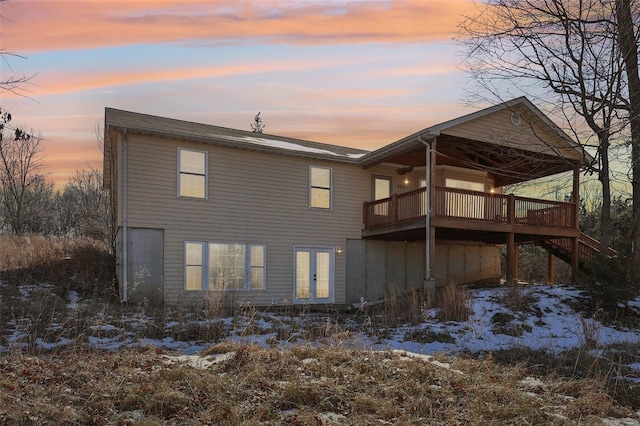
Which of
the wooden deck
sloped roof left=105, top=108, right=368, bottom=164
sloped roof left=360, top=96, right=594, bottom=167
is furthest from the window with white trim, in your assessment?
sloped roof left=360, top=96, right=594, bottom=167

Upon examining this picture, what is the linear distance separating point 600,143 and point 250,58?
9.49 meters

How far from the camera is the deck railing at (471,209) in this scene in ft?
49.0

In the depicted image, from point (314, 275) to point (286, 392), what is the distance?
11.6 meters

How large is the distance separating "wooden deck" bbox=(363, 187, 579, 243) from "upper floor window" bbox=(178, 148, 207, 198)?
5857 mm

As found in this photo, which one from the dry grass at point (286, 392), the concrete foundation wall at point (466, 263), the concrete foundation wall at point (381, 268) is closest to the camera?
the dry grass at point (286, 392)

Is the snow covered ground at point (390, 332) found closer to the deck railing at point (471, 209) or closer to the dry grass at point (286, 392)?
the dry grass at point (286, 392)

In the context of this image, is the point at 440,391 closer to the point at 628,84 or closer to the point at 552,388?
the point at 552,388

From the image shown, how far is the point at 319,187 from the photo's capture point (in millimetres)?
16547

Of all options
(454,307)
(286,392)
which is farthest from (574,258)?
(286,392)

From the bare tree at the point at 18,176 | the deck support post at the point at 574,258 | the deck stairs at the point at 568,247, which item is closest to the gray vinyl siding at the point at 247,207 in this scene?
the deck support post at the point at 574,258

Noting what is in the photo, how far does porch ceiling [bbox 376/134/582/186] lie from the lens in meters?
15.6

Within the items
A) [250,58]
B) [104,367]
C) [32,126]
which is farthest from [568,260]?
[32,126]

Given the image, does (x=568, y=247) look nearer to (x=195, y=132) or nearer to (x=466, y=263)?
(x=466, y=263)

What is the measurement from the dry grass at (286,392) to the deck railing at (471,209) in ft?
29.1
